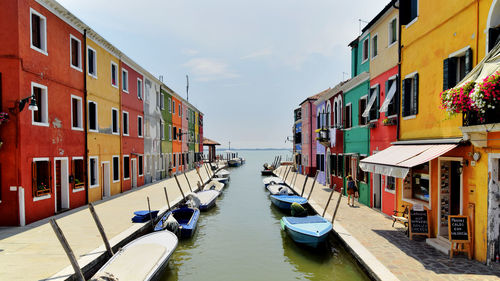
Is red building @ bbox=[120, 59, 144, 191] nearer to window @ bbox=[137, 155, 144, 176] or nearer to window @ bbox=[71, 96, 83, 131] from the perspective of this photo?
window @ bbox=[137, 155, 144, 176]

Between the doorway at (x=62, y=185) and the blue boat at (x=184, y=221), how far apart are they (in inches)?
206

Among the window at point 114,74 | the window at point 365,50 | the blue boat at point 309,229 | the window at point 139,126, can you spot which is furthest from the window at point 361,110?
the window at point 139,126

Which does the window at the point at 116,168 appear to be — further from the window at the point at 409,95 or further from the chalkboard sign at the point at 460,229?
the chalkboard sign at the point at 460,229

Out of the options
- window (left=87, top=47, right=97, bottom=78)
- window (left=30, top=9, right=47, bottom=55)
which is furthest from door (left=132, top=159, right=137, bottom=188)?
window (left=30, top=9, right=47, bottom=55)

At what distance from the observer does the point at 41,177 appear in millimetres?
12852

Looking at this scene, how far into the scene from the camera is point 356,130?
16844 millimetres

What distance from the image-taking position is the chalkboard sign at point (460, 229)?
7.81 meters

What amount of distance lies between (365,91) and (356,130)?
2.27 m

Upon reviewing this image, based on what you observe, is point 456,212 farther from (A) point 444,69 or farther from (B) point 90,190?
(B) point 90,190

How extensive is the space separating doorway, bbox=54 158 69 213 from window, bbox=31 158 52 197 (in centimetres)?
97

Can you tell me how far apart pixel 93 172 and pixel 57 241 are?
8058 millimetres

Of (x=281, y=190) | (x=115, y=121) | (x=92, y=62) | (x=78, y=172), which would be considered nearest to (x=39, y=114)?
(x=78, y=172)

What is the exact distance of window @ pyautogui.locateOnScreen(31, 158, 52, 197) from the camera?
12078 mm

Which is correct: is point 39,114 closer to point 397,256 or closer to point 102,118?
point 102,118
